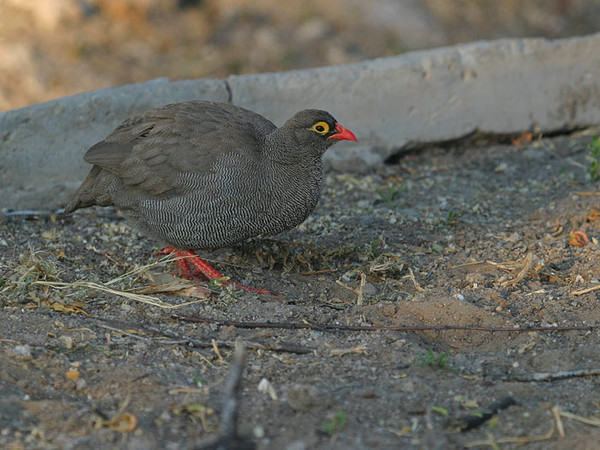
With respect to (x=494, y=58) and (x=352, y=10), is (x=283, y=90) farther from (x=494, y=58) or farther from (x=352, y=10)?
(x=352, y=10)

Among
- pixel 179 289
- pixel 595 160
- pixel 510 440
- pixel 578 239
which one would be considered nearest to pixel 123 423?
pixel 510 440

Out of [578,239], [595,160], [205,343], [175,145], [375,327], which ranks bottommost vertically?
[578,239]

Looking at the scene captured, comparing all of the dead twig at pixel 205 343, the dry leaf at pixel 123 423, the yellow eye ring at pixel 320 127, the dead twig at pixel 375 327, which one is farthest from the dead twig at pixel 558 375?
the yellow eye ring at pixel 320 127

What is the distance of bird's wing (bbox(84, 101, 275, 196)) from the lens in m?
5.13

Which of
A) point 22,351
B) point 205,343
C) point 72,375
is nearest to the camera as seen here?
point 72,375

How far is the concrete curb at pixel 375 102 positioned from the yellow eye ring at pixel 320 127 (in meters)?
1.95

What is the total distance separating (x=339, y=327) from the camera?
14.4 feet

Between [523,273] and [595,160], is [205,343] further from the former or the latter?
[595,160]

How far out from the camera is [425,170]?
24.2ft

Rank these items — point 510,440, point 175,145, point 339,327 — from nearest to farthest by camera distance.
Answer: point 510,440 < point 339,327 < point 175,145

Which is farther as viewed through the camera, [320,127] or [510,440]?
[320,127]

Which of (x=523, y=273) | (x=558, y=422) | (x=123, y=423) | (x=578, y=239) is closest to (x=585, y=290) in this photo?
(x=523, y=273)

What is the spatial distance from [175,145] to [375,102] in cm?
274

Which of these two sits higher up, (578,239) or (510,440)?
(510,440)
